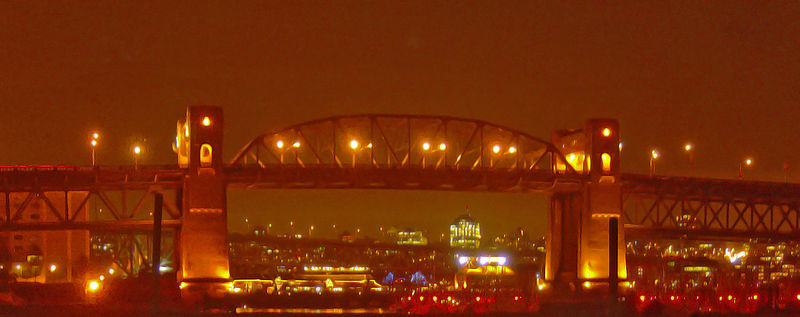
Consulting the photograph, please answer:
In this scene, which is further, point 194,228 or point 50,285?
point 194,228

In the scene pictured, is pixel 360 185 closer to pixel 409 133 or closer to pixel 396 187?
pixel 396 187

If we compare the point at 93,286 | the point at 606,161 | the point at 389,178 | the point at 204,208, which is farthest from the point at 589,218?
the point at 93,286

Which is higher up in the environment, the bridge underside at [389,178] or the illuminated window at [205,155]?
the illuminated window at [205,155]

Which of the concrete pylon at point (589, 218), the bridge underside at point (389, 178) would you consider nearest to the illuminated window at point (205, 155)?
the bridge underside at point (389, 178)

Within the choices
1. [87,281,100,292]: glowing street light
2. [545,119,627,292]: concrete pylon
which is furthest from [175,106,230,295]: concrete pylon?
[545,119,627,292]: concrete pylon

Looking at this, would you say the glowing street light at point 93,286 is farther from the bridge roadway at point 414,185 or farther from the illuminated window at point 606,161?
the illuminated window at point 606,161

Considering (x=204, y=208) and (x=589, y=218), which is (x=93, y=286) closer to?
(x=204, y=208)

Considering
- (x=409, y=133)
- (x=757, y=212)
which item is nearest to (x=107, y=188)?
(x=409, y=133)
